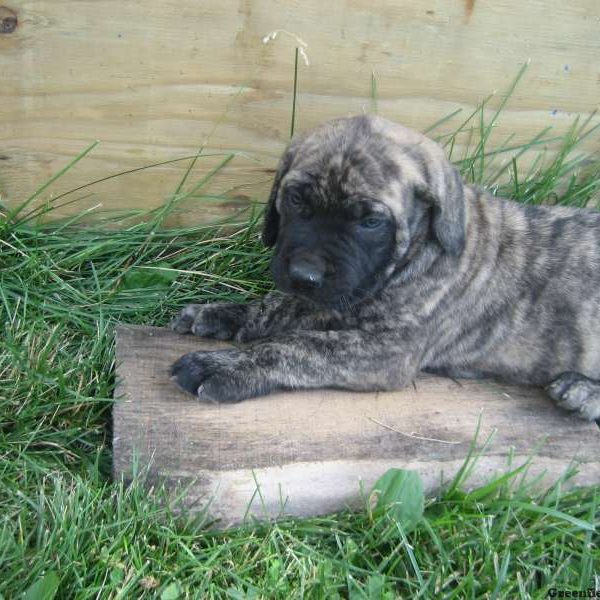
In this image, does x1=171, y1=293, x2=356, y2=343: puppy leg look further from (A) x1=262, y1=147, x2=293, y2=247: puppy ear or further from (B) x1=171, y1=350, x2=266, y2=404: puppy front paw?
(B) x1=171, y1=350, x2=266, y2=404: puppy front paw

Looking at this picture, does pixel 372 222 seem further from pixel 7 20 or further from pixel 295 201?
pixel 7 20

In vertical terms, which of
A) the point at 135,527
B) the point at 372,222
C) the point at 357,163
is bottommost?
the point at 135,527

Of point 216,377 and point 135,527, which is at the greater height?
point 216,377

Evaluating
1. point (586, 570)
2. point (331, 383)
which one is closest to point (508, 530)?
point (586, 570)

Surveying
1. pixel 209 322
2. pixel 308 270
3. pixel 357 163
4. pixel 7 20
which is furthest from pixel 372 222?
pixel 7 20

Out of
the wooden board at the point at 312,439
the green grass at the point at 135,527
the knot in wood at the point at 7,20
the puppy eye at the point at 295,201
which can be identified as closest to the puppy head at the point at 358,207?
the puppy eye at the point at 295,201

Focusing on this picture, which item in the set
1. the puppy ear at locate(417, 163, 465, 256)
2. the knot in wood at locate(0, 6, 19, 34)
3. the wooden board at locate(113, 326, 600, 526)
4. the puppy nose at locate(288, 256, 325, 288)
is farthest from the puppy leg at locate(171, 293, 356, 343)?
the knot in wood at locate(0, 6, 19, 34)

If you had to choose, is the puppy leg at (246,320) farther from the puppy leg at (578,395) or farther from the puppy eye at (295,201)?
the puppy leg at (578,395)
